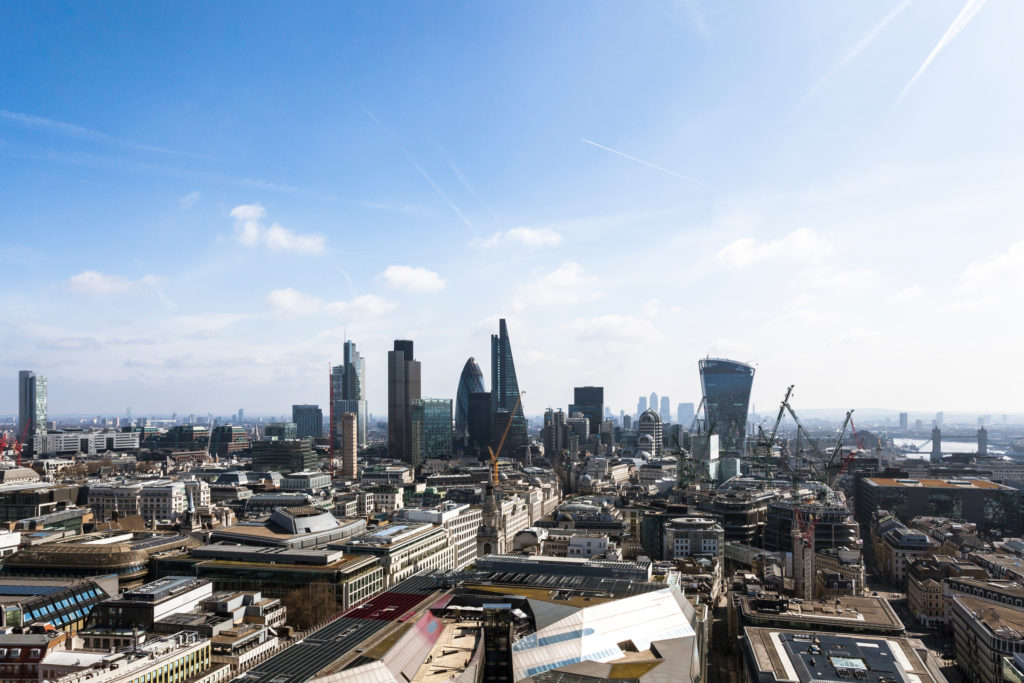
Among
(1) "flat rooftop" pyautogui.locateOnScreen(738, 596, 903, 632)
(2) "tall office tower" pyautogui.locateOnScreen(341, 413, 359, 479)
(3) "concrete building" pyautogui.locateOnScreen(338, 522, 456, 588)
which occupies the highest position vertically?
(2) "tall office tower" pyautogui.locateOnScreen(341, 413, 359, 479)

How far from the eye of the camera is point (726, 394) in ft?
645

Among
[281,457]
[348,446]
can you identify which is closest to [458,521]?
[348,446]

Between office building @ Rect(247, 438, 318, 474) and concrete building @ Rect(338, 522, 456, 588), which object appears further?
office building @ Rect(247, 438, 318, 474)

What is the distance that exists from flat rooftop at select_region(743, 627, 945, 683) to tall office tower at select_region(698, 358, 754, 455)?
143 metres

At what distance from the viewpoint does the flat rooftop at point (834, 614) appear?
186 ft

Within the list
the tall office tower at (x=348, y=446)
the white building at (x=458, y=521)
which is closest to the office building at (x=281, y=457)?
the tall office tower at (x=348, y=446)

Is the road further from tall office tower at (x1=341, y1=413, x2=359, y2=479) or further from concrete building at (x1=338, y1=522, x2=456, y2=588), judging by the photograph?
tall office tower at (x1=341, y1=413, x2=359, y2=479)

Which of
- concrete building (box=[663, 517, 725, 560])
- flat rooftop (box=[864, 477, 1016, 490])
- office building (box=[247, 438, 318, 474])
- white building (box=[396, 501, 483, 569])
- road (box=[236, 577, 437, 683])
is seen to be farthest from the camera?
office building (box=[247, 438, 318, 474])

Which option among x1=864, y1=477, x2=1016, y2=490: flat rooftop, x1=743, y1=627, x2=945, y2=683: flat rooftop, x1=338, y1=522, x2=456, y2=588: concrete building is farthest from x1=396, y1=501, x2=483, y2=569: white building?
x1=864, y1=477, x2=1016, y2=490: flat rooftop

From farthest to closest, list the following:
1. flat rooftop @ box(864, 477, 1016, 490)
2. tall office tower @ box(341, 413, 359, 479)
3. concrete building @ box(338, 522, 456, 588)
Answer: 1. tall office tower @ box(341, 413, 359, 479)
2. flat rooftop @ box(864, 477, 1016, 490)
3. concrete building @ box(338, 522, 456, 588)

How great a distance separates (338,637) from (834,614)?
38212mm

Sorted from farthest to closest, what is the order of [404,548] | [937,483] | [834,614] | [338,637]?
[937,483] → [404,548] → [834,614] → [338,637]

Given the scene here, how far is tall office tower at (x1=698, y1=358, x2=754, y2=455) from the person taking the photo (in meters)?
195

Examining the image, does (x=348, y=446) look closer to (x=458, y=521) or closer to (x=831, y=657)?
(x=458, y=521)
